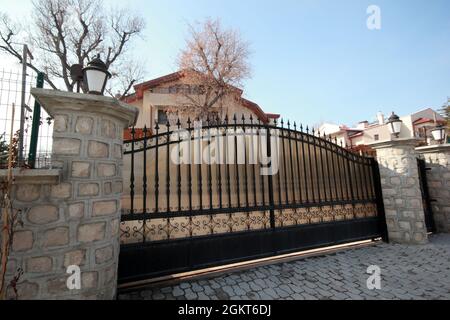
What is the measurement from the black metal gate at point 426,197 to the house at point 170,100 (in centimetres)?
953

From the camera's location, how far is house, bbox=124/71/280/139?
13.8 meters

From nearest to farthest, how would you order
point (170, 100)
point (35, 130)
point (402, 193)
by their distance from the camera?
point (35, 130)
point (402, 193)
point (170, 100)

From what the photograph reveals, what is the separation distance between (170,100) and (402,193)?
13576 mm

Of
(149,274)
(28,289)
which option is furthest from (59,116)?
(149,274)

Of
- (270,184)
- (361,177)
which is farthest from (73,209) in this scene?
(361,177)

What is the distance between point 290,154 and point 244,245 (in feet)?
6.85

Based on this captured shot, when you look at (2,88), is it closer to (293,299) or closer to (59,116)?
(59,116)

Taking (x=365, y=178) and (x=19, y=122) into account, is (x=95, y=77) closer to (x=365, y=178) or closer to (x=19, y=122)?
(x=19, y=122)

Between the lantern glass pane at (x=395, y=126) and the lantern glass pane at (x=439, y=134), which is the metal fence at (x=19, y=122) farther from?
the lantern glass pane at (x=439, y=134)

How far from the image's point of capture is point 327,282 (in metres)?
3.20

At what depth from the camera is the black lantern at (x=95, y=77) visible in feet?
8.32

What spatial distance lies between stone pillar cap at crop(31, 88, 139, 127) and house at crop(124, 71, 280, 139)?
11462 mm

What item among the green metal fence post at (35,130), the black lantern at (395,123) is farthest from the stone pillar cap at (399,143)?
the green metal fence post at (35,130)

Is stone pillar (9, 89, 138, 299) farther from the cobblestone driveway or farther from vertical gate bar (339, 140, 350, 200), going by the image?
vertical gate bar (339, 140, 350, 200)
